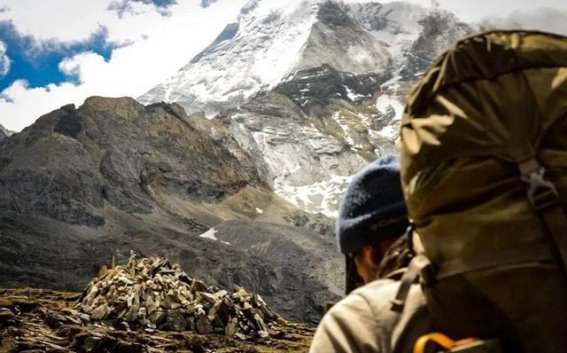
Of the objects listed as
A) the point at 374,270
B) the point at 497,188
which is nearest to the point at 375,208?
the point at 374,270

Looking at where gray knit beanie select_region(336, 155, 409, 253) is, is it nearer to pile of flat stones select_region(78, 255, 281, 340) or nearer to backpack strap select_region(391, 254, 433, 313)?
backpack strap select_region(391, 254, 433, 313)

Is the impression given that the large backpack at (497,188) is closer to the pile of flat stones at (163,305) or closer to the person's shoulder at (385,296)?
the person's shoulder at (385,296)

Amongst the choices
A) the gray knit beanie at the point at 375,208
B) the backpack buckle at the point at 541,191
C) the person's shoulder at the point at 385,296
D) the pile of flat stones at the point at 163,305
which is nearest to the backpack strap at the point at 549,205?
the backpack buckle at the point at 541,191

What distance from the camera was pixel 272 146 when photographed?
185 m

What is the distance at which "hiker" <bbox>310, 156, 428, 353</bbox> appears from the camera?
6.57 ft

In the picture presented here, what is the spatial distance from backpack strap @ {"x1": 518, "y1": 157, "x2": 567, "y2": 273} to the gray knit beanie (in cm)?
86

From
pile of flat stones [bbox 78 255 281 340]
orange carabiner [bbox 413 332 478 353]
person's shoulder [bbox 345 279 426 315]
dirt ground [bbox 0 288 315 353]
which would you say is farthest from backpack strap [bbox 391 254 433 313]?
pile of flat stones [bbox 78 255 281 340]

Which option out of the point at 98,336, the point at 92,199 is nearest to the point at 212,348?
the point at 98,336

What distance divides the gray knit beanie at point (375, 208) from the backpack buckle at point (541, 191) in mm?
862

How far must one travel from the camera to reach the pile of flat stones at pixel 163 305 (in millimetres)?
23688

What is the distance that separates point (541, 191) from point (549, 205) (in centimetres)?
4

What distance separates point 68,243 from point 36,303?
129ft

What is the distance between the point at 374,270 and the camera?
2.61 metres

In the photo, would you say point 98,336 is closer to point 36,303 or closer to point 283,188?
point 36,303
